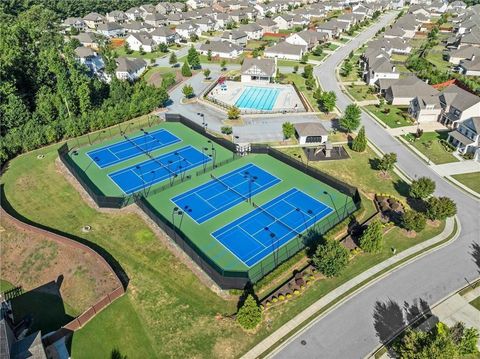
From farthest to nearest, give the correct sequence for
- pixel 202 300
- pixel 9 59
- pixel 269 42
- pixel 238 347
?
pixel 269 42 < pixel 9 59 < pixel 202 300 < pixel 238 347

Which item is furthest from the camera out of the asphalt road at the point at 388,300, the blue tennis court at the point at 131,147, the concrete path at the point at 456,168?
the blue tennis court at the point at 131,147

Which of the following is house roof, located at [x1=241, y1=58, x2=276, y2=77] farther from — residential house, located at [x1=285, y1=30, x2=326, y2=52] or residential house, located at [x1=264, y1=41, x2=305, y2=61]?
residential house, located at [x1=285, y1=30, x2=326, y2=52]

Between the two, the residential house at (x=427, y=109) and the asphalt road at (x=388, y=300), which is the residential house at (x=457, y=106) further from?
the asphalt road at (x=388, y=300)

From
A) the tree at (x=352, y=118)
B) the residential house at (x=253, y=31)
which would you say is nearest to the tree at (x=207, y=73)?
the tree at (x=352, y=118)

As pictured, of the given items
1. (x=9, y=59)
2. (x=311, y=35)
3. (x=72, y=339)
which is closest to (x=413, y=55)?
(x=311, y=35)

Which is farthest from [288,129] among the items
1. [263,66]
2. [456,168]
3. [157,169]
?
[263,66]

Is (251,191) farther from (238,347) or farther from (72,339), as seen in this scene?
(72,339)

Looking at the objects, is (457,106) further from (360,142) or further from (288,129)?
(288,129)
